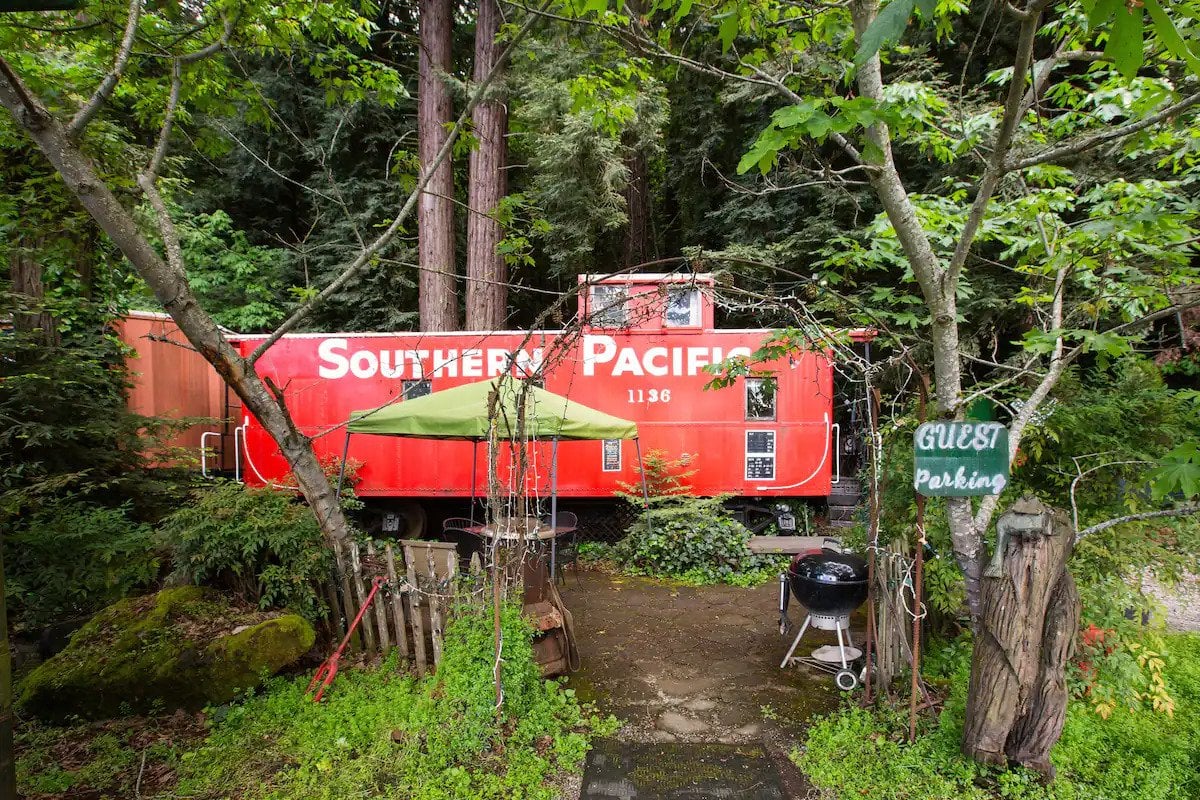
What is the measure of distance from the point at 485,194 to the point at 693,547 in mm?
6962

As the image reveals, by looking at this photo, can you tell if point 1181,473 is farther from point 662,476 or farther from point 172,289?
point 662,476

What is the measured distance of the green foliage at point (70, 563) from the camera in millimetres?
5121

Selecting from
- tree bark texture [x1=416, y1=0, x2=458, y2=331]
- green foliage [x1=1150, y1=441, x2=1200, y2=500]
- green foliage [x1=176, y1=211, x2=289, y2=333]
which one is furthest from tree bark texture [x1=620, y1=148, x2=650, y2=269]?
green foliage [x1=1150, y1=441, x2=1200, y2=500]

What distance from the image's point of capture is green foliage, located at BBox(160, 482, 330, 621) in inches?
194

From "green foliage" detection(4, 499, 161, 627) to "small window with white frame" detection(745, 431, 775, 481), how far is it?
6474mm

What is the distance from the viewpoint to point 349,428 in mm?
6035

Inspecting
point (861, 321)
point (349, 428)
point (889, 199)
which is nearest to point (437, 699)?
point (349, 428)

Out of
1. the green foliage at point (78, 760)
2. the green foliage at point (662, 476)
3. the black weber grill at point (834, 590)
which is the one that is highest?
the green foliage at point (662, 476)

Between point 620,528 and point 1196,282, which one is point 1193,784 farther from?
point 620,528

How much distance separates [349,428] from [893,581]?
476 cm

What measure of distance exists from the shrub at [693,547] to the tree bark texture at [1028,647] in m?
4.13

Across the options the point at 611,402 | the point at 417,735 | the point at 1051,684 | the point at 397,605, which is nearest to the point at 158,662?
the point at 397,605

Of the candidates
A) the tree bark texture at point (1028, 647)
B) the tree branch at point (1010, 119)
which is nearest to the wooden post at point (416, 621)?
the tree bark texture at point (1028, 647)

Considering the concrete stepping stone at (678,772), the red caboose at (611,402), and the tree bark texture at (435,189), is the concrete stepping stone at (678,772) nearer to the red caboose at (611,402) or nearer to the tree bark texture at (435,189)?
the red caboose at (611,402)
